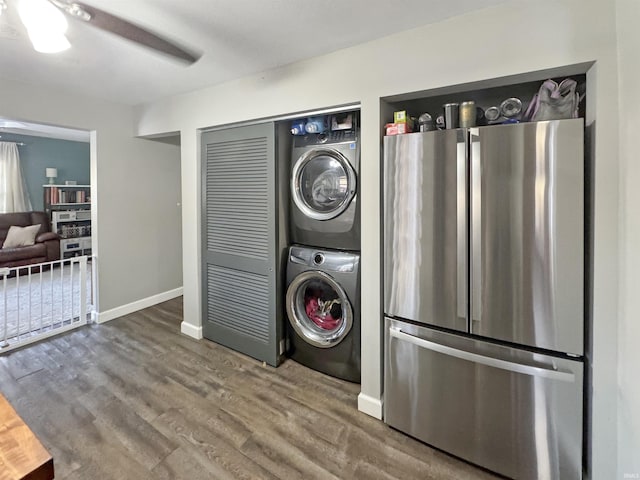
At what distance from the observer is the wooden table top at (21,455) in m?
0.66

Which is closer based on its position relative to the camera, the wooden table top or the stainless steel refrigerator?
the wooden table top

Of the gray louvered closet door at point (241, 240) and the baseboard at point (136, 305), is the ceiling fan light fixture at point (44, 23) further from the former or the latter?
the baseboard at point (136, 305)

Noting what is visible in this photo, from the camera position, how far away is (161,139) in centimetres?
359

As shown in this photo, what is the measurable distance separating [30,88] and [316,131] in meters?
2.54

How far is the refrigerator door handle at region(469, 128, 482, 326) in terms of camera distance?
1.45 m

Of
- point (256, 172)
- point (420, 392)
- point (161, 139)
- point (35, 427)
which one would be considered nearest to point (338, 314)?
point (420, 392)

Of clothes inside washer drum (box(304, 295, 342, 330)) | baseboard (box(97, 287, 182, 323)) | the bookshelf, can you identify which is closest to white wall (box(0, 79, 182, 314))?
baseboard (box(97, 287, 182, 323))

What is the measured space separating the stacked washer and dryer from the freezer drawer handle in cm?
48

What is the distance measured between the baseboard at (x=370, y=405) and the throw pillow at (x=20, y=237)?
19.5 ft

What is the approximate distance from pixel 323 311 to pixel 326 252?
1.68ft

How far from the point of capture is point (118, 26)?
110 cm

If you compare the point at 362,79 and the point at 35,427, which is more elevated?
the point at 362,79

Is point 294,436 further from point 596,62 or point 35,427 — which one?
point 596,62

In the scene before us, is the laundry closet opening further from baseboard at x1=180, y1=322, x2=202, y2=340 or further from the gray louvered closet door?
baseboard at x1=180, y1=322, x2=202, y2=340
